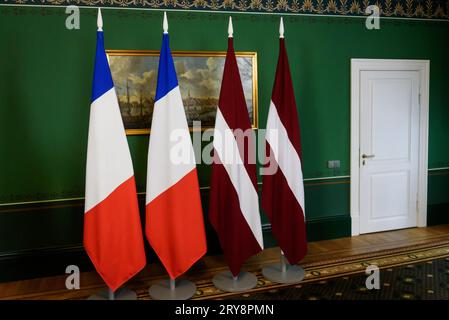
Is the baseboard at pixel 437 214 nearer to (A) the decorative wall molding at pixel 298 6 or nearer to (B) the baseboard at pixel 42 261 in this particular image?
(A) the decorative wall molding at pixel 298 6

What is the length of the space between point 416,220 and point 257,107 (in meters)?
2.33

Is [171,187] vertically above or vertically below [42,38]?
below

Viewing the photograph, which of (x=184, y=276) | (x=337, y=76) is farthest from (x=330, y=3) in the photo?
(x=184, y=276)

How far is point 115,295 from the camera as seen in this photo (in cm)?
309

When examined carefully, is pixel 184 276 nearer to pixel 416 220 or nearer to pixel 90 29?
pixel 90 29

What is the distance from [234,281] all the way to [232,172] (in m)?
0.88

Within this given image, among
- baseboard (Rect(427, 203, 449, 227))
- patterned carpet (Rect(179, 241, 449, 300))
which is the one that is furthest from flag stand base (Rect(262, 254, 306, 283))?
baseboard (Rect(427, 203, 449, 227))

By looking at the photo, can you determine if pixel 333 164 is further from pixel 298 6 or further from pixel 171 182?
pixel 171 182

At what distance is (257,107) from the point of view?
398cm

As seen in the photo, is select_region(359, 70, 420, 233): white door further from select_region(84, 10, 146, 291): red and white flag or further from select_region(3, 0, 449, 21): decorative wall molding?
select_region(84, 10, 146, 291): red and white flag

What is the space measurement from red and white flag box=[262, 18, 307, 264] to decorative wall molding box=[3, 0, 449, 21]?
0.86 meters

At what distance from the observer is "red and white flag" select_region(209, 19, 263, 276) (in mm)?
3193

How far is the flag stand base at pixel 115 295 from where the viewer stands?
3037mm

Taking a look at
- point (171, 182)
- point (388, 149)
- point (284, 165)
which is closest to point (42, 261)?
point (171, 182)
